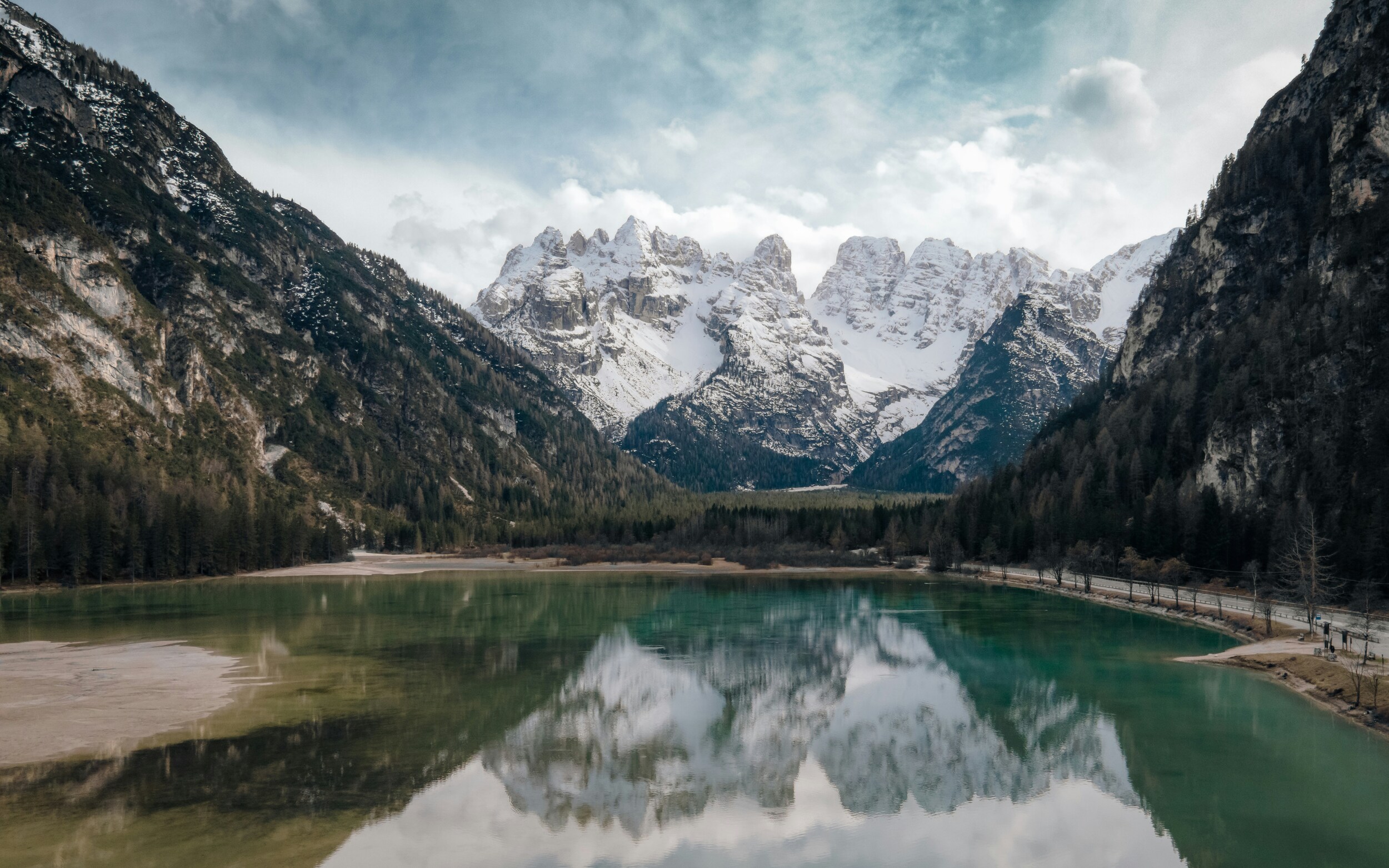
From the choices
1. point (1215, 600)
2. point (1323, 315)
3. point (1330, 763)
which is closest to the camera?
point (1330, 763)

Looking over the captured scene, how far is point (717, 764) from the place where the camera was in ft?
117

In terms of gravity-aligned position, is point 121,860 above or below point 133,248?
below

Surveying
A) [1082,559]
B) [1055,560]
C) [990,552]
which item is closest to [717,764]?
[1082,559]

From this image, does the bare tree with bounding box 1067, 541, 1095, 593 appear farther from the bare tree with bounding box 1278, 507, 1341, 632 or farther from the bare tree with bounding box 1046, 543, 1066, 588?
the bare tree with bounding box 1278, 507, 1341, 632

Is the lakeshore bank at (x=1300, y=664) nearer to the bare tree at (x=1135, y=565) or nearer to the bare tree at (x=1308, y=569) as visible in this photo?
the bare tree at (x=1308, y=569)

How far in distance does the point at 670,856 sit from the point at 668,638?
143ft

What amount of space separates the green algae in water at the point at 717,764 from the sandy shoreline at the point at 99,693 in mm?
2088

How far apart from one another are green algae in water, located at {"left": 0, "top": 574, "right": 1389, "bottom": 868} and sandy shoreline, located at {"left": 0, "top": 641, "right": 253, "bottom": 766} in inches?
82.2

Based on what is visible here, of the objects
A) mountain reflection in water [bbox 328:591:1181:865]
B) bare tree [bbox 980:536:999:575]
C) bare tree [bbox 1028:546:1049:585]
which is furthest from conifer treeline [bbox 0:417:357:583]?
bare tree [bbox 1028:546:1049:585]

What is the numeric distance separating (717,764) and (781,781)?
330cm

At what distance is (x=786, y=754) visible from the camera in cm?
3728

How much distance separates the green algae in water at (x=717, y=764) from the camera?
2638cm

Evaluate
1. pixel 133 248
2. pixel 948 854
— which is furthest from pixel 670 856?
pixel 133 248

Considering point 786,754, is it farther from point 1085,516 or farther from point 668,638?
point 1085,516
